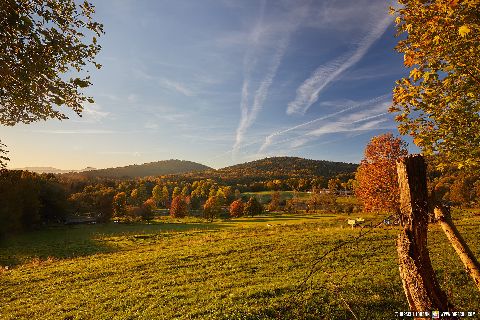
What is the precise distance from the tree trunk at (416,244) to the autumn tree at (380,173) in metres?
38.3

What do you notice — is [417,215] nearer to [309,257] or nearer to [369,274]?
[369,274]

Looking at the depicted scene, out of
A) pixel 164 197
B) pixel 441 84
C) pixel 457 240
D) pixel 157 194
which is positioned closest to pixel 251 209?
pixel 164 197

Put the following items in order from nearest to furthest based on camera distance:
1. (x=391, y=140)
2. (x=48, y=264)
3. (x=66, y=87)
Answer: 1. (x=66, y=87)
2. (x=48, y=264)
3. (x=391, y=140)

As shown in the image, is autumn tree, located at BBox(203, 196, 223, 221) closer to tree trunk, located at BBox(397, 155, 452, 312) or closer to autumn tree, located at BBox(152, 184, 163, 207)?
autumn tree, located at BBox(152, 184, 163, 207)

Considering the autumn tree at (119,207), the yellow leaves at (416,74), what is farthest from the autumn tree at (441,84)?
the autumn tree at (119,207)

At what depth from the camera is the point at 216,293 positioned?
60.3ft

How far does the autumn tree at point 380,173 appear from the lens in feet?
138

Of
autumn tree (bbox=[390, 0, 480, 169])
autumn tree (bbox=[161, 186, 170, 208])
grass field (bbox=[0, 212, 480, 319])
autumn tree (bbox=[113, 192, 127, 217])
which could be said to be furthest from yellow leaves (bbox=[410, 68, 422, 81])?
autumn tree (bbox=[161, 186, 170, 208])

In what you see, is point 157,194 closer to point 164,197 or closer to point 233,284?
point 164,197

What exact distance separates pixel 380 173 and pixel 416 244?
40.3 metres

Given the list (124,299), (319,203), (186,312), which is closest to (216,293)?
(186,312)

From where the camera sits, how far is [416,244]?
5543 millimetres

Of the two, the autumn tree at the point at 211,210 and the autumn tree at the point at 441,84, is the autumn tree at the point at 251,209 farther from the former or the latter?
the autumn tree at the point at 441,84

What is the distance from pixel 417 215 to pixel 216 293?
1542cm
